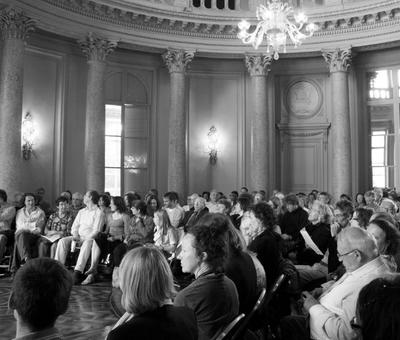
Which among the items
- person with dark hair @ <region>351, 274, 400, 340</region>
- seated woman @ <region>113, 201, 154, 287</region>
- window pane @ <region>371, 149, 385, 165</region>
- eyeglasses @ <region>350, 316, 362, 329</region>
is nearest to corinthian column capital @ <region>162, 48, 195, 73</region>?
window pane @ <region>371, 149, 385, 165</region>

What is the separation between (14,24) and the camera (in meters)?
12.0

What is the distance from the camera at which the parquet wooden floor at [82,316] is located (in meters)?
5.12

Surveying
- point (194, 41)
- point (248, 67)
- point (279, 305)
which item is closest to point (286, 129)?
point (248, 67)

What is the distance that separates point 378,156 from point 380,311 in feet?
49.9

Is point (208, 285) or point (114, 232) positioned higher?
point (208, 285)

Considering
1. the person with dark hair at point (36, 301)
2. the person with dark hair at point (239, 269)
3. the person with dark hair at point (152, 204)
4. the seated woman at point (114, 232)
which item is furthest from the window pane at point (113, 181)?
the person with dark hair at point (36, 301)

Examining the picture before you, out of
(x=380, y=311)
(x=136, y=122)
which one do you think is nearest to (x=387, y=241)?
(x=380, y=311)

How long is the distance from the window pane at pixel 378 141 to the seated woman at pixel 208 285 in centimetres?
1385

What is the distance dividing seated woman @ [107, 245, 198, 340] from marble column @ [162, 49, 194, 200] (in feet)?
41.3

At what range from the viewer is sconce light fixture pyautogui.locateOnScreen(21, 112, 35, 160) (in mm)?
13281

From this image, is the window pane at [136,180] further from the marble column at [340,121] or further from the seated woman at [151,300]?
the seated woman at [151,300]

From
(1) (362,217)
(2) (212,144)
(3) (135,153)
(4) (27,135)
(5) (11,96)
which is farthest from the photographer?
(2) (212,144)

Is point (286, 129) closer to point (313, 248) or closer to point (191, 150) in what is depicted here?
point (191, 150)

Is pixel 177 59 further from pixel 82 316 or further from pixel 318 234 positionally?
pixel 82 316
